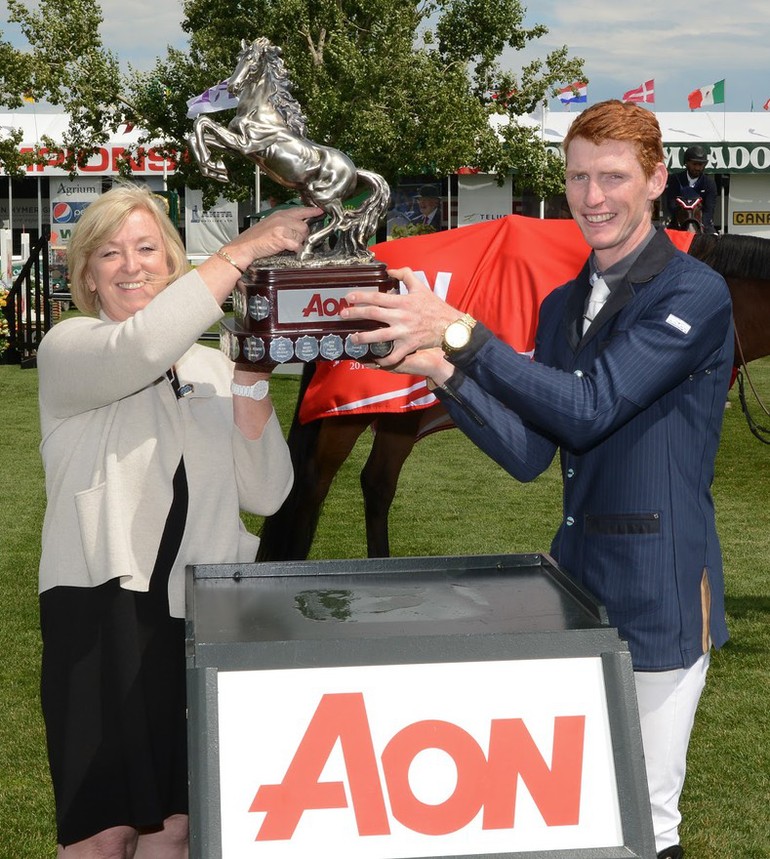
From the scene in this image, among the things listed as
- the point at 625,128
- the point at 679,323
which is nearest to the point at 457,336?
the point at 679,323

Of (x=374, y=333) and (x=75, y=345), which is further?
(x=75, y=345)

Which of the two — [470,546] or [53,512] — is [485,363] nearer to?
[53,512]

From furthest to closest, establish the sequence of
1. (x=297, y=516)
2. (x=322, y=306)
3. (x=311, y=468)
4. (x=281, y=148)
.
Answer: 1. (x=311, y=468)
2. (x=297, y=516)
3. (x=281, y=148)
4. (x=322, y=306)

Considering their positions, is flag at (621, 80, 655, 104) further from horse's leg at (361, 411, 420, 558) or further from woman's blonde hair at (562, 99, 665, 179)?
woman's blonde hair at (562, 99, 665, 179)

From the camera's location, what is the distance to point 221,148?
2.14 metres

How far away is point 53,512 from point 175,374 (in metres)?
0.33

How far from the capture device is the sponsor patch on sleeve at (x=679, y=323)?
168 cm

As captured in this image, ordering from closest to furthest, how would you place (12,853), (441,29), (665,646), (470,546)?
(665,646) → (12,853) → (470,546) → (441,29)

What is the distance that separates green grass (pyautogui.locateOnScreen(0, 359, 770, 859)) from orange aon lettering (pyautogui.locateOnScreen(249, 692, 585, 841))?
71.8 inches

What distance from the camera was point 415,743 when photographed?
4.71 feet

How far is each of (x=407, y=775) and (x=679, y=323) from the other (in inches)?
30.1

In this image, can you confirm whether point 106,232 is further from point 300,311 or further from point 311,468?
point 311,468

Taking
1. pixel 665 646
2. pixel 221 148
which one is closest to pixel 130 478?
pixel 221 148

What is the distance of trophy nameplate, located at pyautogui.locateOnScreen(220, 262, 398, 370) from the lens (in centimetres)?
198
